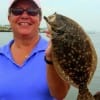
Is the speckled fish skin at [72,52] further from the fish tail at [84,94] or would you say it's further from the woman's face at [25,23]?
the woman's face at [25,23]

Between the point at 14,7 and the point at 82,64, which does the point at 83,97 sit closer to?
the point at 82,64

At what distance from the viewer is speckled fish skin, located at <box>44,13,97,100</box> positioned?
3887mm

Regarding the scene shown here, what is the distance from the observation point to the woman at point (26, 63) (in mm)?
4691

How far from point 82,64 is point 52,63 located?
1.22ft

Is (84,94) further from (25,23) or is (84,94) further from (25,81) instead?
(25,23)

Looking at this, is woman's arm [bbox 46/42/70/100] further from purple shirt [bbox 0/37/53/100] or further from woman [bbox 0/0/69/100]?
purple shirt [bbox 0/37/53/100]

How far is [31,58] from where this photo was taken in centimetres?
484

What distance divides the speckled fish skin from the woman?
45cm

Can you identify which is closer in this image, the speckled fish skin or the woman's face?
the speckled fish skin

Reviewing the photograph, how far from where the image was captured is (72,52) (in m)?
3.99

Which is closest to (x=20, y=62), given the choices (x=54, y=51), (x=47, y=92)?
(x=47, y=92)

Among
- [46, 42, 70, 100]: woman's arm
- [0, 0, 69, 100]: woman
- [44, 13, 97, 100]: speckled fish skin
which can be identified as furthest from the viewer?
[0, 0, 69, 100]: woman

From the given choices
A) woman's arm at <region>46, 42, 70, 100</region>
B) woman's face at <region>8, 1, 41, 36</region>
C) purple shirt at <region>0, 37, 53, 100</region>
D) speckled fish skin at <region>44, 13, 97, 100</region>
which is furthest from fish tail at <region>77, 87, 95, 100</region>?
woman's face at <region>8, 1, 41, 36</region>

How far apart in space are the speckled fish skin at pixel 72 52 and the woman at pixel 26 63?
450 millimetres
